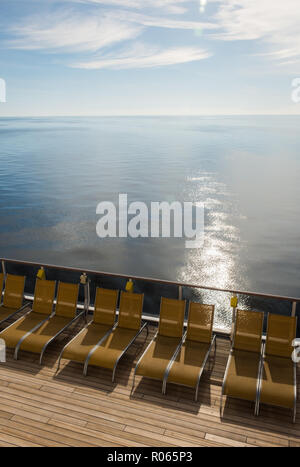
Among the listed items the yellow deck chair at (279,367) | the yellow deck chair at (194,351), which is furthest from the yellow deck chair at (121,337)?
the yellow deck chair at (279,367)

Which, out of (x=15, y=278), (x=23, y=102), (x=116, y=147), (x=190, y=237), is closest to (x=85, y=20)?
(x=116, y=147)

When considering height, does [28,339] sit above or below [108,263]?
above

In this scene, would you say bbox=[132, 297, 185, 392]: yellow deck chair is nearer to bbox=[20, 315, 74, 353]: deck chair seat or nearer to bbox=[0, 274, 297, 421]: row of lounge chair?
bbox=[0, 274, 297, 421]: row of lounge chair

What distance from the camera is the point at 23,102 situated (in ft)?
547

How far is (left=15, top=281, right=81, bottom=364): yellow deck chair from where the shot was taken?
6773 millimetres

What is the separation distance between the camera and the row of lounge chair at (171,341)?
575 centimetres

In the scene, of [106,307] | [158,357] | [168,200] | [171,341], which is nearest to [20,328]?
[106,307]

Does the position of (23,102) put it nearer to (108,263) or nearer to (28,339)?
(108,263)

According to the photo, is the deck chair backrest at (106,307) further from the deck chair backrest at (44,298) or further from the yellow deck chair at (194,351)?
the yellow deck chair at (194,351)

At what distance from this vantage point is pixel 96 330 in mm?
7227

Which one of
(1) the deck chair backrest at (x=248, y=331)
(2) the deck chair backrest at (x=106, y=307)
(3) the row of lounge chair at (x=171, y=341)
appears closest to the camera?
(3) the row of lounge chair at (x=171, y=341)

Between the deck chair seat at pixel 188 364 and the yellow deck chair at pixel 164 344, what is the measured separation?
0.14 metres

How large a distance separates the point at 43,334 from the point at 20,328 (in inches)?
21.9

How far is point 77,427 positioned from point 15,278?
406 centimetres
